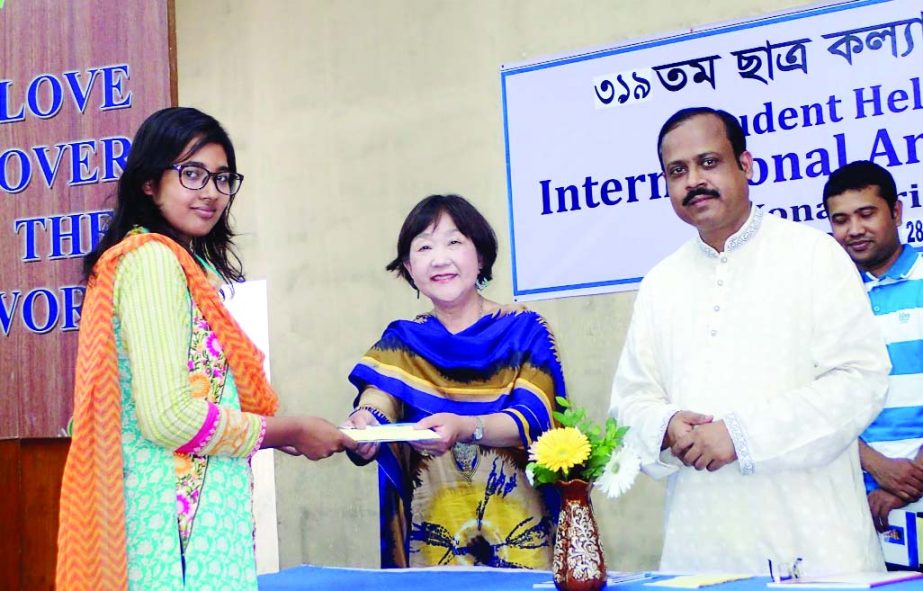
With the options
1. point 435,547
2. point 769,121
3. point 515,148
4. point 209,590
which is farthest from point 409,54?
point 209,590

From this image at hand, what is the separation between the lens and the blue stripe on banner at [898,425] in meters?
3.43

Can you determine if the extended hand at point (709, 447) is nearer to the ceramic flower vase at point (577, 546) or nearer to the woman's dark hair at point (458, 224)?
the ceramic flower vase at point (577, 546)

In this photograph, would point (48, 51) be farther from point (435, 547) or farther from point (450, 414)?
point (435, 547)

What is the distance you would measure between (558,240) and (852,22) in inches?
53.8

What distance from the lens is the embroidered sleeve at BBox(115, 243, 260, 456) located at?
199cm

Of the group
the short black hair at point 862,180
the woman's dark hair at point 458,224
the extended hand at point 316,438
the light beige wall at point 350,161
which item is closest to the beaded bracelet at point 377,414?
the woman's dark hair at point 458,224

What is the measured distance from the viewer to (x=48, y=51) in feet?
11.6

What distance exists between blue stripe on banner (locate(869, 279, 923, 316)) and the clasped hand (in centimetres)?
117

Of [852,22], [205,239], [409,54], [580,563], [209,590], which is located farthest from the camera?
[409,54]

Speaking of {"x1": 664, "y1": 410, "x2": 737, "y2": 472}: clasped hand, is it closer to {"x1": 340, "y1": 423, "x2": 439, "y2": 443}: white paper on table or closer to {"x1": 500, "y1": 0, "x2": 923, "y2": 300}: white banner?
{"x1": 340, "y1": 423, "x2": 439, "y2": 443}: white paper on table

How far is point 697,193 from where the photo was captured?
2.85m

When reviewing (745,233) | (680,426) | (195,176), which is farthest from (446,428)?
(195,176)

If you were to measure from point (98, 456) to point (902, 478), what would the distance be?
97.5 inches

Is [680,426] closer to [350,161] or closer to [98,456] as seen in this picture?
[98,456]
